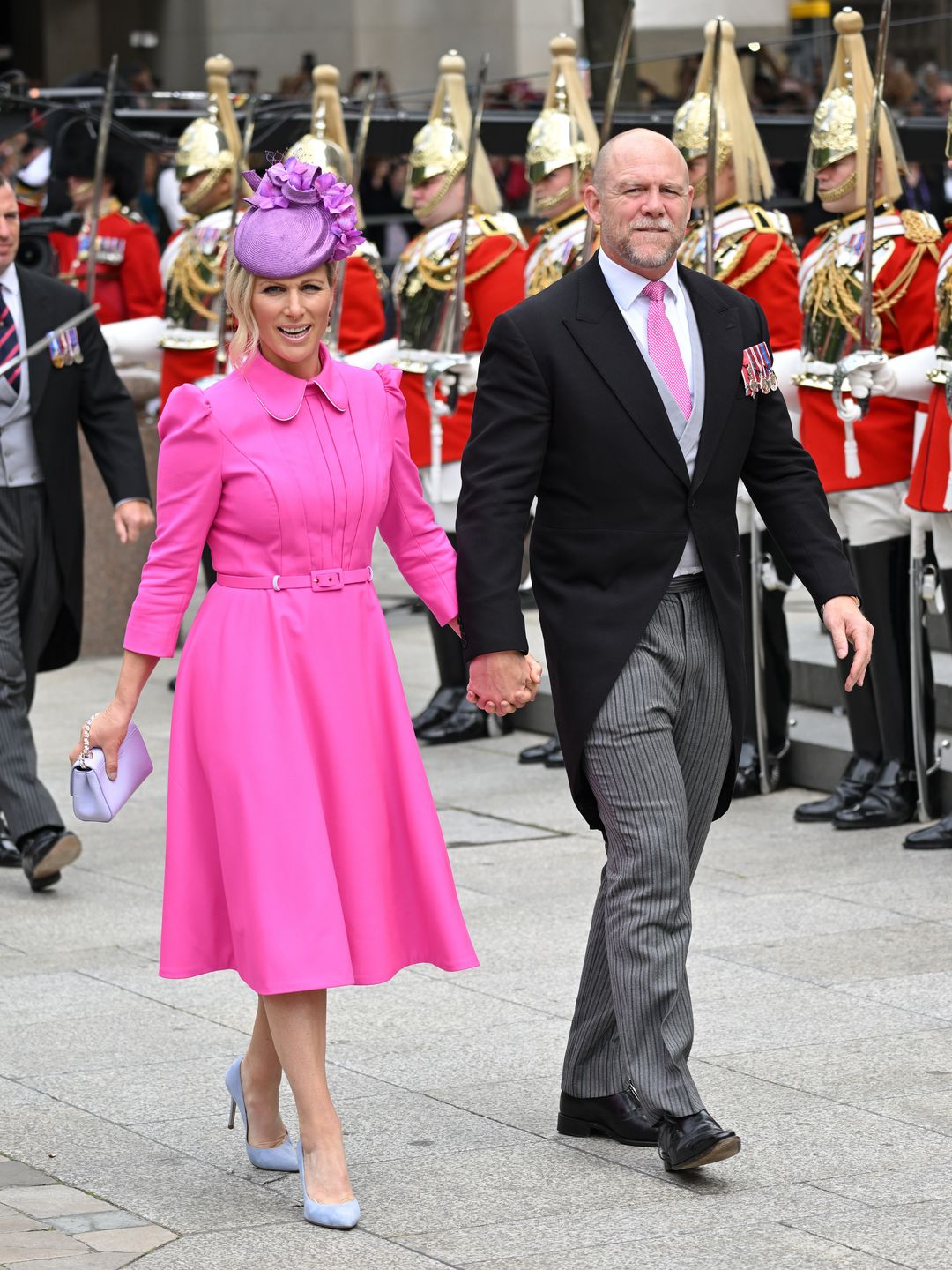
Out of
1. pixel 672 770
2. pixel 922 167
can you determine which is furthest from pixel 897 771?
pixel 922 167

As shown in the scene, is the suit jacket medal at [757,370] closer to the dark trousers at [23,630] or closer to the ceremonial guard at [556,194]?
the dark trousers at [23,630]

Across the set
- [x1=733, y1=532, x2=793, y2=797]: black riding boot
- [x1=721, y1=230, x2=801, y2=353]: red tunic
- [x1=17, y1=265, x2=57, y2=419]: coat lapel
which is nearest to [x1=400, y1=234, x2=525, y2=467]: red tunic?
[x1=721, y1=230, x2=801, y2=353]: red tunic

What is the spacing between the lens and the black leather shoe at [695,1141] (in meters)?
4.13

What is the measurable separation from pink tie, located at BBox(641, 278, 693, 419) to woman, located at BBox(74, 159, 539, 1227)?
52cm

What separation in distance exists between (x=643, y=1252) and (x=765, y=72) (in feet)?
36.6

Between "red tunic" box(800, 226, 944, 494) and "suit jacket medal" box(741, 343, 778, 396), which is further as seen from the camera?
"red tunic" box(800, 226, 944, 494)

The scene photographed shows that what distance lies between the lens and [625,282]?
4.37m

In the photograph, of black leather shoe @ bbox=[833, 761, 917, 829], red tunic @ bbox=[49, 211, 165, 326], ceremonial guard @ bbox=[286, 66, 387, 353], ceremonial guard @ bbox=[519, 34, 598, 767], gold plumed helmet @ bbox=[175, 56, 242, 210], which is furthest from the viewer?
red tunic @ bbox=[49, 211, 165, 326]

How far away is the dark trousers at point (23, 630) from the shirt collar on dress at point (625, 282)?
289 cm

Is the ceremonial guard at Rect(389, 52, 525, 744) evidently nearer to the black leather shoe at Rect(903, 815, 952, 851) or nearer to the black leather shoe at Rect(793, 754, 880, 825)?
the black leather shoe at Rect(793, 754, 880, 825)

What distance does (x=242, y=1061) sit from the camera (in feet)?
14.3

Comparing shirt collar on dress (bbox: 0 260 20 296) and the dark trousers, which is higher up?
shirt collar on dress (bbox: 0 260 20 296)

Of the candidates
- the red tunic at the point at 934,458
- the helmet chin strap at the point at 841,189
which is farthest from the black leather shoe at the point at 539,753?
the helmet chin strap at the point at 841,189

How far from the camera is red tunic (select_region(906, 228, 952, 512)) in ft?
22.0
